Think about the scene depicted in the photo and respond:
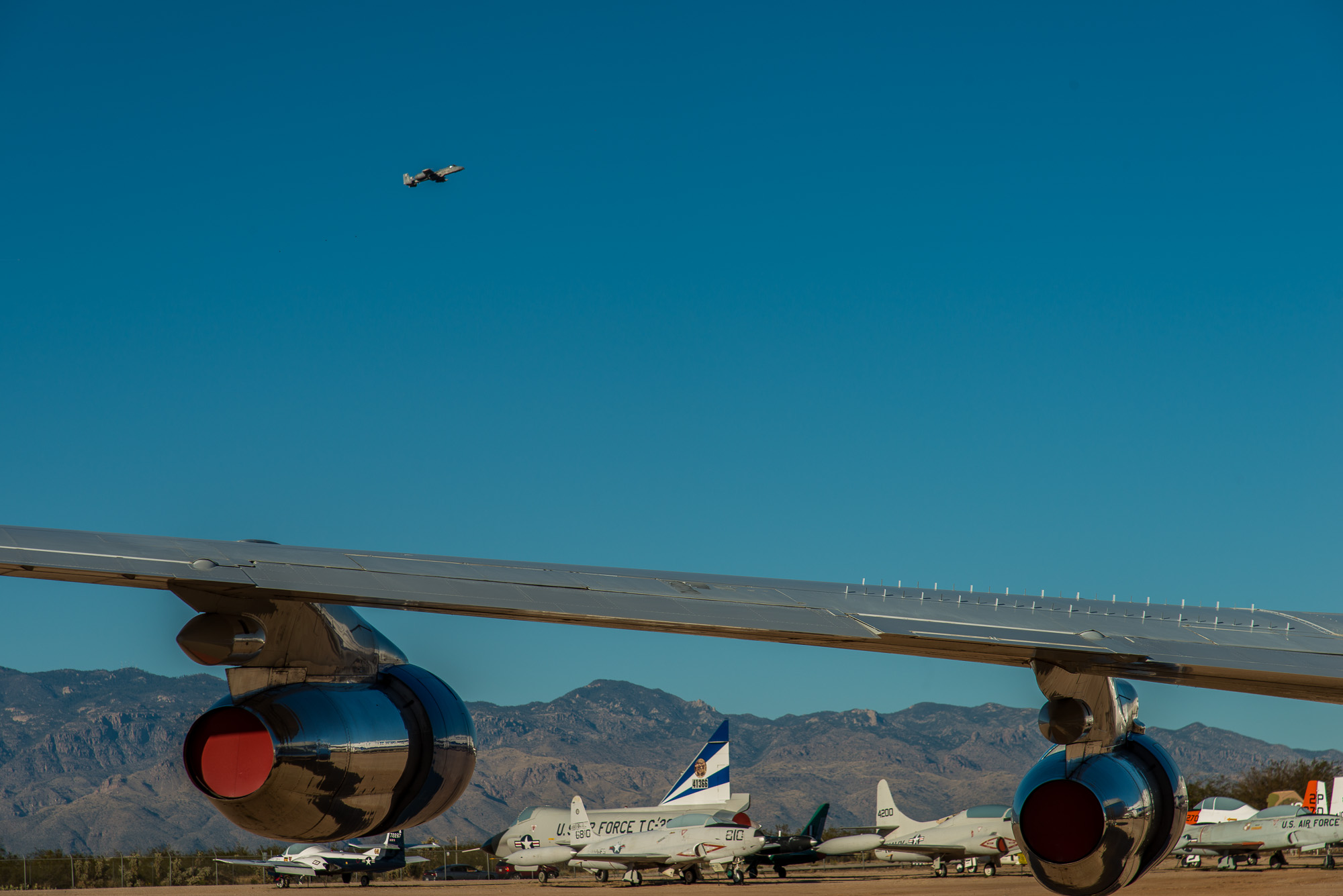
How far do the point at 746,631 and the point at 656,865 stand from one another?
47.6 metres

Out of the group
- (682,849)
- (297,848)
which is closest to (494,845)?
(297,848)

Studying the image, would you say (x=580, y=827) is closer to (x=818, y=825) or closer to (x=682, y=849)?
(x=682, y=849)

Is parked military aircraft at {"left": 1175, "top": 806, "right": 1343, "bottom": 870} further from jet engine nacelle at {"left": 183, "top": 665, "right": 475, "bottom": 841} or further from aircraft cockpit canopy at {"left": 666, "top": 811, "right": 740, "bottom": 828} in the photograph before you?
jet engine nacelle at {"left": 183, "top": 665, "right": 475, "bottom": 841}

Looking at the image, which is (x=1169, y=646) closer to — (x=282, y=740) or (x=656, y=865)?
(x=282, y=740)

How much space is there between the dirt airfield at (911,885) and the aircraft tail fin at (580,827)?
6.71 feet

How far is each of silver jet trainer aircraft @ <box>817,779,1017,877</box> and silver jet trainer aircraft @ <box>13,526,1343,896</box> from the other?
50.9 m

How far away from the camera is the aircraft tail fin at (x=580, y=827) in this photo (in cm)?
5591

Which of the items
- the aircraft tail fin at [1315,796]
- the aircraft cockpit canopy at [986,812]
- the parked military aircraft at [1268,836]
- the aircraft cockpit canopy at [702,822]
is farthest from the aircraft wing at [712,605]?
the aircraft tail fin at [1315,796]

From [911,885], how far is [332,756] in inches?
1779

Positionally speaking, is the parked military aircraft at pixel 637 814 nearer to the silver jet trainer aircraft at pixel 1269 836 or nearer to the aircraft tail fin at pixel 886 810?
the aircraft tail fin at pixel 886 810

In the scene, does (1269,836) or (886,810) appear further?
(886,810)

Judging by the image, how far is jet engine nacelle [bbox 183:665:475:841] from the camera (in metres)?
4.76

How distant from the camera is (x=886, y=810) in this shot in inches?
2729

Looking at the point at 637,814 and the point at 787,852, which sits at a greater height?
the point at 637,814
